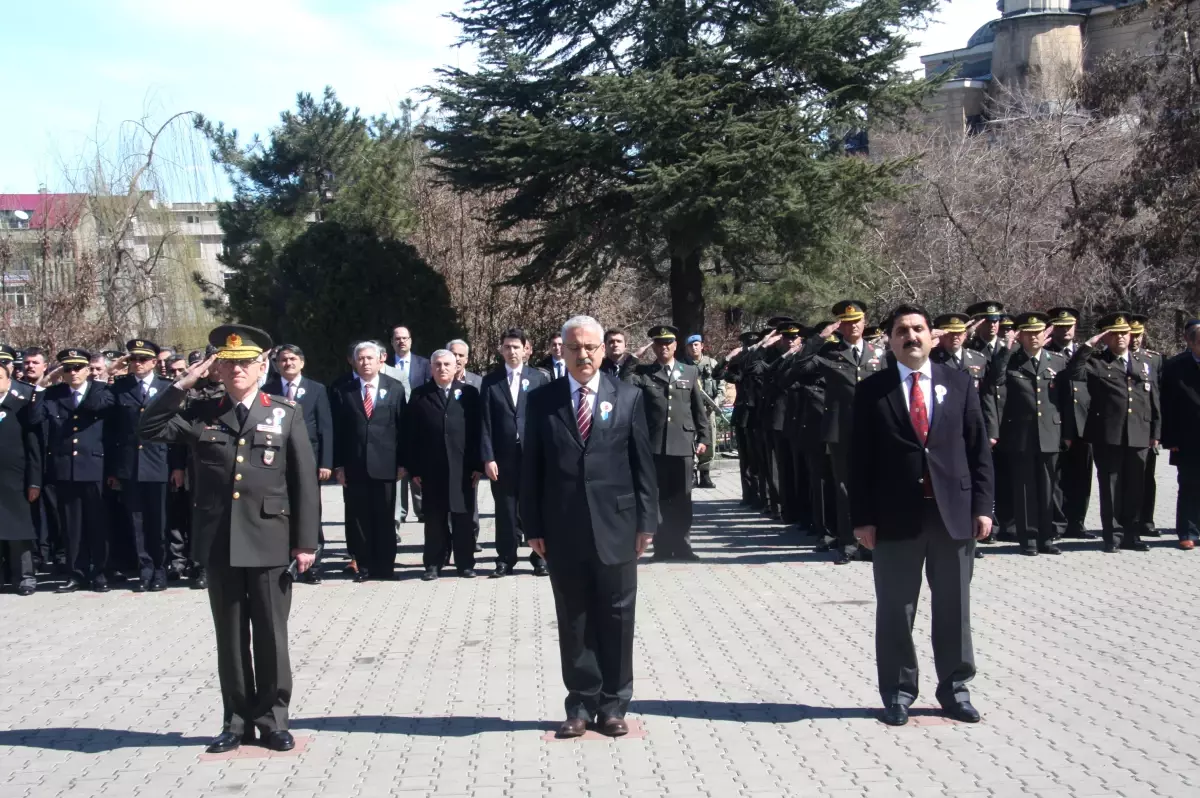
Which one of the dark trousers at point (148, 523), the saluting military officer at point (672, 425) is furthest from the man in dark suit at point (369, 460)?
the saluting military officer at point (672, 425)

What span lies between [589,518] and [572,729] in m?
1.05

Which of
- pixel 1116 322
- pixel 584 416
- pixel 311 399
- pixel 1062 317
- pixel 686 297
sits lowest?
pixel 584 416

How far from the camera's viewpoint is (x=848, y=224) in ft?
82.3

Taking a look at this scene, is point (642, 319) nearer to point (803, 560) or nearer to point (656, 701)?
point (803, 560)

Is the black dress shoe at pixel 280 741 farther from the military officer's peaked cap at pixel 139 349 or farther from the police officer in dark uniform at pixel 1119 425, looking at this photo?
the police officer in dark uniform at pixel 1119 425

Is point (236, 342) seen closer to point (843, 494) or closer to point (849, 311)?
point (849, 311)

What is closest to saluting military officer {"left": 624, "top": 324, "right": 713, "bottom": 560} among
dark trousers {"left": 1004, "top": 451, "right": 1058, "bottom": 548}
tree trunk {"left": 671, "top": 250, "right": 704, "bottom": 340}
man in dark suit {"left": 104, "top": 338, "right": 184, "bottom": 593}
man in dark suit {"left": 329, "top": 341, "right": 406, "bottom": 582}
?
man in dark suit {"left": 329, "top": 341, "right": 406, "bottom": 582}

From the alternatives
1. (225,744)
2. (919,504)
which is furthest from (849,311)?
(225,744)

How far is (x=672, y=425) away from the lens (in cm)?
1166

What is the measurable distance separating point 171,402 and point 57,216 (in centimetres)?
2265

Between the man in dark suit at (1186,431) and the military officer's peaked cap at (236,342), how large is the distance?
30.8ft

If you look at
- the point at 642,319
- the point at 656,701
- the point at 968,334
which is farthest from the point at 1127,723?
the point at 642,319

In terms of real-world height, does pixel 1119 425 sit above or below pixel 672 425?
below

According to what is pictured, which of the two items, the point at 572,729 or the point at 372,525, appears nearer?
the point at 572,729
